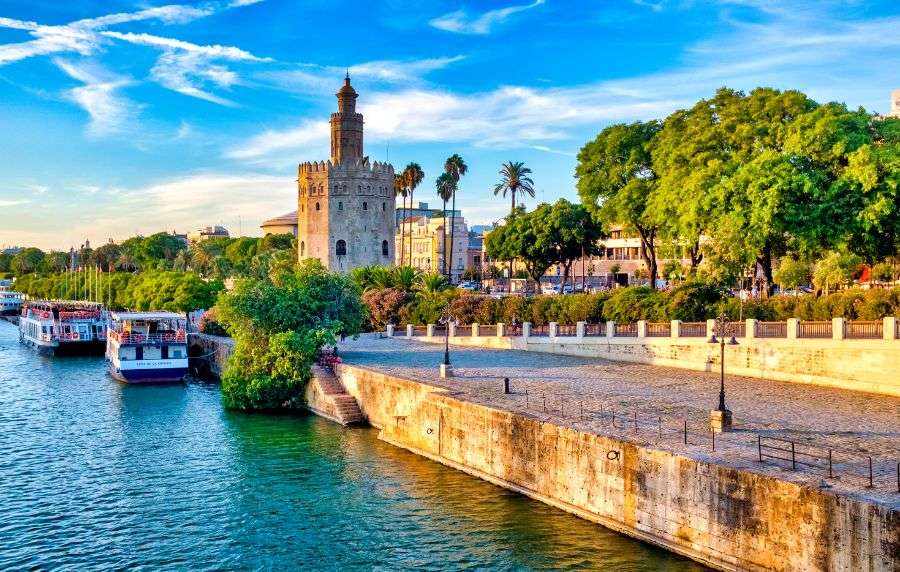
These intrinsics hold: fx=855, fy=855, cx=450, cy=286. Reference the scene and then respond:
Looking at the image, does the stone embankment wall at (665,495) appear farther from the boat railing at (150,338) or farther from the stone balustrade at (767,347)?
the boat railing at (150,338)

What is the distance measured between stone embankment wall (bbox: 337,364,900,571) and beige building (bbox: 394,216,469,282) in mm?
96312

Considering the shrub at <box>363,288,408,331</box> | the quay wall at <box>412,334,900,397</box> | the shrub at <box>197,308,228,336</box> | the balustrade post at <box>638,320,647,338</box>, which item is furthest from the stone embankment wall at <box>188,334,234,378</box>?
the balustrade post at <box>638,320,647,338</box>

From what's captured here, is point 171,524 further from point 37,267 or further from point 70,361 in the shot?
point 37,267

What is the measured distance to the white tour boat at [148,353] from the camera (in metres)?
47.5

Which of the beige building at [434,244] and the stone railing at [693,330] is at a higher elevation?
the beige building at [434,244]

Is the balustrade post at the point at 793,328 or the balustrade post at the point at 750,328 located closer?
the balustrade post at the point at 793,328

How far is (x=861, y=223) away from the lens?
36.8 metres

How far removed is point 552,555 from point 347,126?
252 ft

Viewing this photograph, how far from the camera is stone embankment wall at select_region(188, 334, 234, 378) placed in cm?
5081

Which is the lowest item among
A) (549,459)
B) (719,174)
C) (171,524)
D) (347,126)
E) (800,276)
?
(171,524)

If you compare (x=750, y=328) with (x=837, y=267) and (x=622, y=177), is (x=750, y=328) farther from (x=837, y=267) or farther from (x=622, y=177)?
(x=622, y=177)

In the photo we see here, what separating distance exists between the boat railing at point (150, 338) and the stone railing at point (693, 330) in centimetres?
1493

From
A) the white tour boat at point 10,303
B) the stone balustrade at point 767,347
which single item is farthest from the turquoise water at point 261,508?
the white tour boat at point 10,303

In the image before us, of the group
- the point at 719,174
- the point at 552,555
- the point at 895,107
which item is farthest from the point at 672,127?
the point at 895,107
